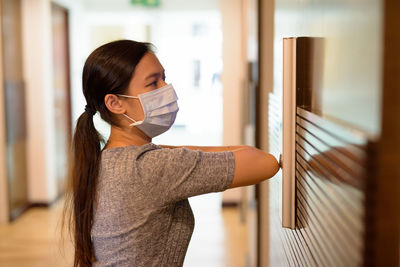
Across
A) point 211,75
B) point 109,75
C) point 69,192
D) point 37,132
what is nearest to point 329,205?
point 109,75

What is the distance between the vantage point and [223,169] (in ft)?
3.93

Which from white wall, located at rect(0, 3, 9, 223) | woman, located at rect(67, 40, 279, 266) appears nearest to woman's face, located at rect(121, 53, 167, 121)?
woman, located at rect(67, 40, 279, 266)

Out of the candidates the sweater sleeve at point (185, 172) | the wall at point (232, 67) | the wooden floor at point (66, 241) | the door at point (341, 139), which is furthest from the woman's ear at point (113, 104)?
the wall at point (232, 67)

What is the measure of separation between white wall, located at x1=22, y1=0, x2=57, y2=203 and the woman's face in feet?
15.1

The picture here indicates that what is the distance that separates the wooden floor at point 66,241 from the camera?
4.24 m

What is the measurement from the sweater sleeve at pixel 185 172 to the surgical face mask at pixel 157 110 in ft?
0.74

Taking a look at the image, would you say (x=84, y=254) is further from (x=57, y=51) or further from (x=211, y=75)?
(x=211, y=75)

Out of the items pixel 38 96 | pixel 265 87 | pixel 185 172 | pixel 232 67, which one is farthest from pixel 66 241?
pixel 185 172

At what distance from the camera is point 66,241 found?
4605mm

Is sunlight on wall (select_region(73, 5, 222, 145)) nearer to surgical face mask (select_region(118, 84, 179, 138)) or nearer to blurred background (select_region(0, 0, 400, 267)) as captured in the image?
blurred background (select_region(0, 0, 400, 267))

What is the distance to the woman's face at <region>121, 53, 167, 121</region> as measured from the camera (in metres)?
1.37

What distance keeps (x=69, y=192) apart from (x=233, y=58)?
4.33 meters

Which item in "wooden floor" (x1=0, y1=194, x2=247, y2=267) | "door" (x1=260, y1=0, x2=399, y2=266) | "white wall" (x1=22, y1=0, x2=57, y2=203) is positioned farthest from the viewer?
"white wall" (x1=22, y1=0, x2=57, y2=203)

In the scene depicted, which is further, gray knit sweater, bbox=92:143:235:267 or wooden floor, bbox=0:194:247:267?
wooden floor, bbox=0:194:247:267
